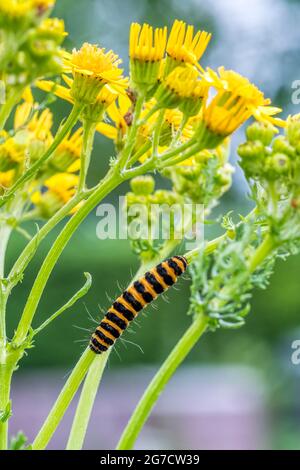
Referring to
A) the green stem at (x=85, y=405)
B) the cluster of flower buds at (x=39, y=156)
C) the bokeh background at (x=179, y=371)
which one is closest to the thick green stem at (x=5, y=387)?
the green stem at (x=85, y=405)

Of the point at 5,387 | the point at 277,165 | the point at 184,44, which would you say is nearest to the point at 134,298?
the point at 5,387

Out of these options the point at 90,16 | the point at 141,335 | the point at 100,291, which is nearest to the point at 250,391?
the point at 141,335

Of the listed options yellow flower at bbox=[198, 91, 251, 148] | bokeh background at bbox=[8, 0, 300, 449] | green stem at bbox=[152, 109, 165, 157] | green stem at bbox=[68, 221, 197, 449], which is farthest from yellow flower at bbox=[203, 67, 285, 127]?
bokeh background at bbox=[8, 0, 300, 449]

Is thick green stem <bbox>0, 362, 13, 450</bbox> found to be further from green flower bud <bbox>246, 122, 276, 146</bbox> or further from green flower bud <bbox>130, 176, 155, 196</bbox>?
green flower bud <bbox>246, 122, 276, 146</bbox>

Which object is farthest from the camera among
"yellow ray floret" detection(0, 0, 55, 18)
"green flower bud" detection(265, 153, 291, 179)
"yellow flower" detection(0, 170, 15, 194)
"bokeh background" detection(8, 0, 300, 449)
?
"bokeh background" detection(8, 0, 300, 449)

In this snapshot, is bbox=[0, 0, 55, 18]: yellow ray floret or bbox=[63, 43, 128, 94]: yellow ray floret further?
bbox=[63, 43, 128, 94]: yellow ray floret

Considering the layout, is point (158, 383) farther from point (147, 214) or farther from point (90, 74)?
point (90, 74)
